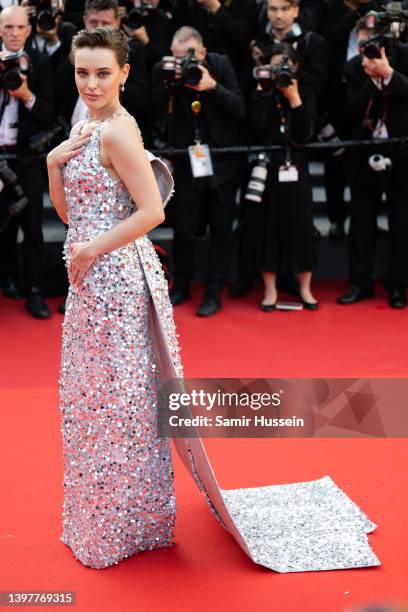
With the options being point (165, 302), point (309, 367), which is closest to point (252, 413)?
point (309, 367)

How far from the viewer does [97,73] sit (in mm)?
3279

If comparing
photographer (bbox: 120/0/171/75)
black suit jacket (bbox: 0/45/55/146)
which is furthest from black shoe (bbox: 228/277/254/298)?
black suit jacket (bbox: 0/45/55/146)

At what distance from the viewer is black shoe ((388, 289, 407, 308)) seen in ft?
22.2

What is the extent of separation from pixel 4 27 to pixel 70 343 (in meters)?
3.36

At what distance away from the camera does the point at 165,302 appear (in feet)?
11.5

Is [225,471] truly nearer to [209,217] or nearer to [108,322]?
[108,322]

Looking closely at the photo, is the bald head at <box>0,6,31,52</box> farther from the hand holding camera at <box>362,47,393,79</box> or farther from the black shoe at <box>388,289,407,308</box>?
the black shoe at <box>388,289,407,308</box>

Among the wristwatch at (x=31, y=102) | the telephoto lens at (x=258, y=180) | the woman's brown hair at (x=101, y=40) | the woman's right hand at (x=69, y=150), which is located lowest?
the telephoto lens at (x=258, y=180)

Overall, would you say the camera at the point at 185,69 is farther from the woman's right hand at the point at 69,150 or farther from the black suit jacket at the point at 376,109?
the woman's right hand at the point at 69,150

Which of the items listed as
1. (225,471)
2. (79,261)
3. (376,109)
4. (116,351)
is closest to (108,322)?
(116,351)

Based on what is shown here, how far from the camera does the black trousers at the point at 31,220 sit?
257 inches

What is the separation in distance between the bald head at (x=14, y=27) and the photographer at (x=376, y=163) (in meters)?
1.99

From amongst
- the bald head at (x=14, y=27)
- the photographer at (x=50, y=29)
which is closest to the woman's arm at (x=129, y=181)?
the bald head at (x=14, y=27)

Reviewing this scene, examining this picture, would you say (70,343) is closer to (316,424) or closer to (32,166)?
(316,424)
